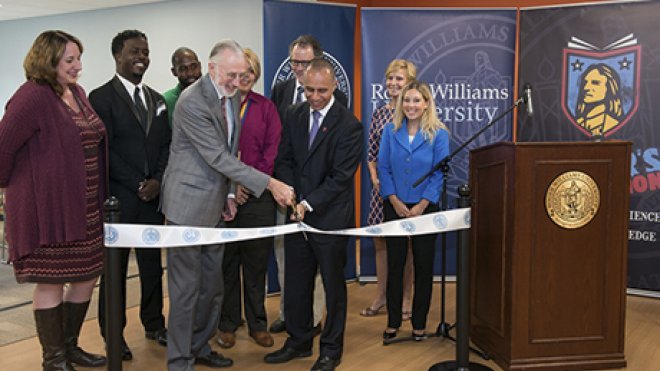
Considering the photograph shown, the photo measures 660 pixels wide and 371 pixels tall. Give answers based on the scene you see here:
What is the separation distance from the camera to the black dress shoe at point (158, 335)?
12.5 feet

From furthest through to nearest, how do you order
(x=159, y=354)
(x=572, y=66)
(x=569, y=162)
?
(x=572, y=66), (x=159, y=354), (x=569, y=162)

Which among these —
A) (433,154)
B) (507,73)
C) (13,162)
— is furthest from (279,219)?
(507,73)

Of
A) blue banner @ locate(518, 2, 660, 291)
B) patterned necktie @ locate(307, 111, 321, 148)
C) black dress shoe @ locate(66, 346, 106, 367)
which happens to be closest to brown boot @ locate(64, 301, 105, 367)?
black dress shoe @ locate(66, 346, 106, 367)

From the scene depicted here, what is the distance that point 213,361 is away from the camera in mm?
3447

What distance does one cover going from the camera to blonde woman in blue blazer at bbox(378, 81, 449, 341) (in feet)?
12.2

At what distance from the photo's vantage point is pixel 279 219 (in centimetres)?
393

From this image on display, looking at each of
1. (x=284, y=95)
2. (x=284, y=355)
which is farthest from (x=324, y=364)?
(x=284, y=95)

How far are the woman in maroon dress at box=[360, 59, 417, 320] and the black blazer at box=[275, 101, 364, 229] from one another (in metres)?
0.98

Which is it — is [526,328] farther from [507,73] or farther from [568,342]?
[507,73]

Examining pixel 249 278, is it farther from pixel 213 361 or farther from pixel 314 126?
pixel 314 126

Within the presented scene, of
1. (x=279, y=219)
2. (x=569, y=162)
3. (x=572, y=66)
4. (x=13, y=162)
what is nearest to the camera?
(x=13, y=162)

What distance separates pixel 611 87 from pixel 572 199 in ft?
6.75

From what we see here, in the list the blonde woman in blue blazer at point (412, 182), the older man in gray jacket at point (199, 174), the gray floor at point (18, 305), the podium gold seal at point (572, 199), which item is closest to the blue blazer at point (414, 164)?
the blonde woman in blue blazer at point (412, 182)

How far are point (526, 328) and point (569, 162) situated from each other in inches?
33.9
